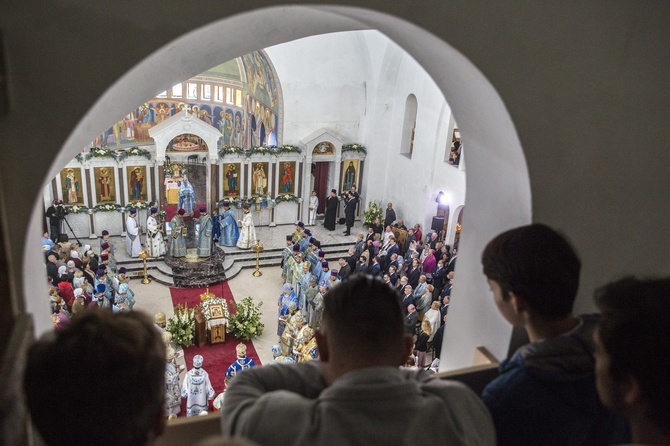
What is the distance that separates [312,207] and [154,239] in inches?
193

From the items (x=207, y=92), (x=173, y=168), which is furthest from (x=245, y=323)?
(x=207, y=92)

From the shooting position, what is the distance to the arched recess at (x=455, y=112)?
7.12 ft

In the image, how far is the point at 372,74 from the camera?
57.6 ft

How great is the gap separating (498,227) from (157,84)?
1.73m

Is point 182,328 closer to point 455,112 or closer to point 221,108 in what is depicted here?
point 455,112

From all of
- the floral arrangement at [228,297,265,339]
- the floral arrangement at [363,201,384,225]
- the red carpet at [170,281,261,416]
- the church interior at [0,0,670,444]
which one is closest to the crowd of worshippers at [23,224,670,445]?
the church interior at [0,0,670,444]

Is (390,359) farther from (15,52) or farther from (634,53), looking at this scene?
(634,53)

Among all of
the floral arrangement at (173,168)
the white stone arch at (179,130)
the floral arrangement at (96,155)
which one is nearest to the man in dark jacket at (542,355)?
the white stone arch at (179,130)

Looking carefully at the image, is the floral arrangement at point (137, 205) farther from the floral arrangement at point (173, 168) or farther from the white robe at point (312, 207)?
the white robe at point (312, 207)


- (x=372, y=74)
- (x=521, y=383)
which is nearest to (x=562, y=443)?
(x=521, y=383)

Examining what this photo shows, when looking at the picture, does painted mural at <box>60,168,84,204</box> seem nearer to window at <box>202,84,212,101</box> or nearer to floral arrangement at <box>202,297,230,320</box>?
floral arrangement at <box>202,297,230,320</box>

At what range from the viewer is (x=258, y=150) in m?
16.7

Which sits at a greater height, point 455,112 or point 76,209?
point 455,112

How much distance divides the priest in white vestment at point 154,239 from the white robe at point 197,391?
21.8ft
